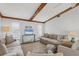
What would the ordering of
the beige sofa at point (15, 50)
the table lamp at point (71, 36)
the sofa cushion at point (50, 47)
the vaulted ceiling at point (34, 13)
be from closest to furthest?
the beige sofa at point (15, 50), the vaulted ceiling at point (34, 13), the sofa cushion at point (50, 47), the table lamp at point (71, 36)

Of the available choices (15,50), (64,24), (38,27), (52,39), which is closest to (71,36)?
(64,24)

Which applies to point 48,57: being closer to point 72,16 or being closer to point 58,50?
Result: point 58,50

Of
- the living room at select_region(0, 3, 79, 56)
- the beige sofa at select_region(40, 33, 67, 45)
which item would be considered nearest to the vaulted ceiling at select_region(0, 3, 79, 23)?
the living room at select_region(0, 3, 79, 56)

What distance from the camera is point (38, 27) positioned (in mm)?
1856

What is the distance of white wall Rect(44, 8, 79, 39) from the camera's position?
1.87m

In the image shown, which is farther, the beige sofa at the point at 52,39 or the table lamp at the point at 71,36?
the table lamp at the point at 71,36

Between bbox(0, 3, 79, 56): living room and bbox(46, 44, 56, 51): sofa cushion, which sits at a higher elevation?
bbox(0, 3, 79, 56): living room

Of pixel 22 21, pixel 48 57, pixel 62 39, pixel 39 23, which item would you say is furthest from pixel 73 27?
pixel 48 57

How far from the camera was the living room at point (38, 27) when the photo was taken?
5.71ft

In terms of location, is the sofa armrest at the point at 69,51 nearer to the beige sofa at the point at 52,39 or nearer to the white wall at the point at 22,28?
the beige sofa at the point at 52,39

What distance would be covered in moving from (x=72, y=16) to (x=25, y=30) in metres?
0.98

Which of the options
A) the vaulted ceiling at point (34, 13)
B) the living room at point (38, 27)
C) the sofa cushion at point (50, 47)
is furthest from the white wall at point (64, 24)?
the sofa cushion at point (50, 47)

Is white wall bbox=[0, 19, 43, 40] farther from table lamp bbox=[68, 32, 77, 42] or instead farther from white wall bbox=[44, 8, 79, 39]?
table lamp bbox=[68, 32, 77, 42]

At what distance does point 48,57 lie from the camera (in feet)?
3.98
